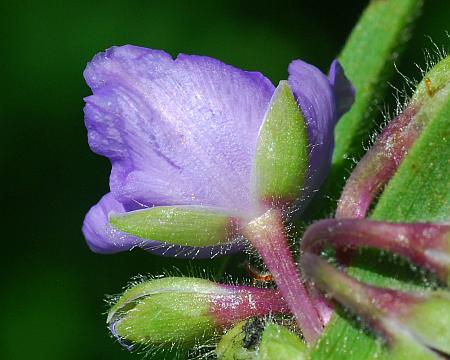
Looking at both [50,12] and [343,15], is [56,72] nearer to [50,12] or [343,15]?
[50,12]

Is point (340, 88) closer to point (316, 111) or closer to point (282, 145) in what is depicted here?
point (316, 111)

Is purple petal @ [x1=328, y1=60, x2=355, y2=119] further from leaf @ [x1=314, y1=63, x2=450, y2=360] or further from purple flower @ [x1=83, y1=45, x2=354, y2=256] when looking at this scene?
leaf @ [x1=314, y1=63, x2=450, y2=360]

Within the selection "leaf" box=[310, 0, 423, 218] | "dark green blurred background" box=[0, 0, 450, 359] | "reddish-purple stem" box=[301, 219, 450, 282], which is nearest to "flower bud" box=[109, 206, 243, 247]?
"reddish-purple stem" box=[301, 219, 450, 282]

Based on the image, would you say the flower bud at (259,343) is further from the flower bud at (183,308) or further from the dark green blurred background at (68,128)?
the dark green blurred background at (68,128)

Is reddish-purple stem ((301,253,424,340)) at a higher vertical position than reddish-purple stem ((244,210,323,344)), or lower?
higher

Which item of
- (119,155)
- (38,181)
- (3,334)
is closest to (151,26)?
(38,181)

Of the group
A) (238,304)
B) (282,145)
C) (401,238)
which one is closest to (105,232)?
(238,304)

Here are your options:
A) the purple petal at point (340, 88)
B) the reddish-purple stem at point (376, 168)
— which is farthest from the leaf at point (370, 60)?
the reddish-purple stem at point (376, 168)
